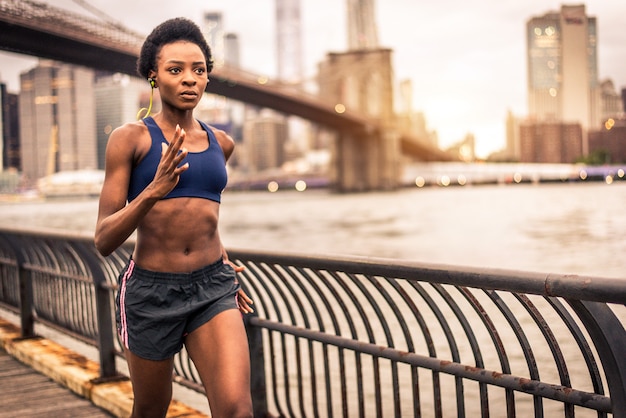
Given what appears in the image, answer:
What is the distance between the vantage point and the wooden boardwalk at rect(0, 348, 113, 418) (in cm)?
448

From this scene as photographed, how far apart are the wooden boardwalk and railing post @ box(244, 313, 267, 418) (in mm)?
1069

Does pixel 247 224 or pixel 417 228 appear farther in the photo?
pixel 247 224

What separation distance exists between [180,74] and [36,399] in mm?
3029

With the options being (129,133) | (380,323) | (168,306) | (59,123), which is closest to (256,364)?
(168,306)

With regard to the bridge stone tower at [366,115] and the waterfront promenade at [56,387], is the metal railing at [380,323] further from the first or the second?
the bridge stone tower at [366,115]

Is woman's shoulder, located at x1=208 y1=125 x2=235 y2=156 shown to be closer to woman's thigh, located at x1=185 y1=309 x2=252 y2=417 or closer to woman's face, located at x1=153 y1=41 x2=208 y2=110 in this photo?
woman's face, located at x1=153 y1=41 x2=208 y2=110

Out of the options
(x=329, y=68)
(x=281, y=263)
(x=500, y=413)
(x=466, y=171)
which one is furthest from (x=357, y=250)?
(x=466, y=171)

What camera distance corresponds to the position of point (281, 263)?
3.58 meters

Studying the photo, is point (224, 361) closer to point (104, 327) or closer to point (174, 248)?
point (174, 248)

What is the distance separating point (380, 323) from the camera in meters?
5.52

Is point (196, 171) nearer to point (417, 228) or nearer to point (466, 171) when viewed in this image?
point (417, 228)

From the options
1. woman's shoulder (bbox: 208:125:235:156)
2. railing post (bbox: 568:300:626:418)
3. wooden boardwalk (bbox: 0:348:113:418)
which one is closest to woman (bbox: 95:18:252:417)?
woman's shoulder (bbox: 208:125:235:156)

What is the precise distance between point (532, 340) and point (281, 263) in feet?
28.9

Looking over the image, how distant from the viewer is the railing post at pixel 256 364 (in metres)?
3.78
